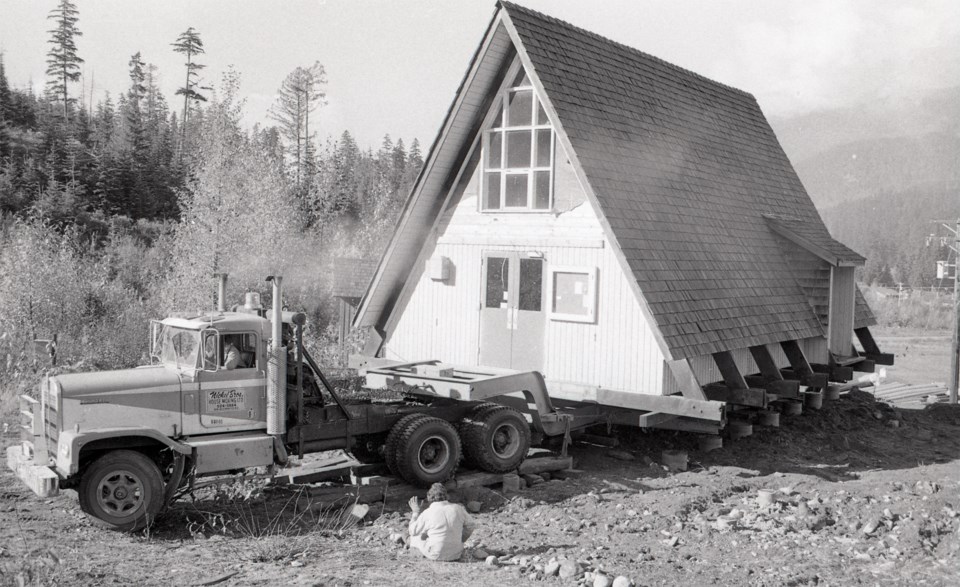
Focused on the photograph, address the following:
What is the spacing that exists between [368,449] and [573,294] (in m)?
4.59

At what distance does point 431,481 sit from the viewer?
11.5m

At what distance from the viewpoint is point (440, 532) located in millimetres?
8648

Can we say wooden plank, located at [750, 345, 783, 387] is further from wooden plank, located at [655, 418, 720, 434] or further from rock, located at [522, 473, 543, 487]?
rock, located at [522, 473, 543, 487]

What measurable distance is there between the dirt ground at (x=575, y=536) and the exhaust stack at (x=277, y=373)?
108 cm

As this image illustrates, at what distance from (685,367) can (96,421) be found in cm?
826

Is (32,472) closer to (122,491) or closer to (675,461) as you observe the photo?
(122,491)

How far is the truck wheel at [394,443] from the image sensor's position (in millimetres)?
11430

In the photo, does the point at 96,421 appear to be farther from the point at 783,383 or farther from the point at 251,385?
the point at 783,383

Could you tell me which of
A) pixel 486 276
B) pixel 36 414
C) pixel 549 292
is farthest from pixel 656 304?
pixel 36 414

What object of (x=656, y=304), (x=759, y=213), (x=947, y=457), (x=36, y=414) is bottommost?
(x=947, y=457)

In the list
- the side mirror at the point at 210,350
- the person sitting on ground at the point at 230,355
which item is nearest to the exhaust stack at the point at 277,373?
the person sitting on ground at the point at 230,355

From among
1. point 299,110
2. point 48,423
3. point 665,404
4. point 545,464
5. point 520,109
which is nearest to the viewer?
point 48,423

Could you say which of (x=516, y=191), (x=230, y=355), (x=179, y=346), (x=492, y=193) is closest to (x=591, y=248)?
(x=516, y=191)

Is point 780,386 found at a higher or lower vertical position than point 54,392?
lower
